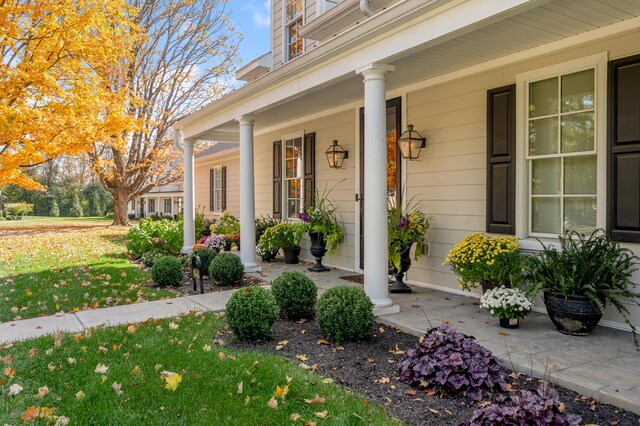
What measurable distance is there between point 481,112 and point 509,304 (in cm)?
237

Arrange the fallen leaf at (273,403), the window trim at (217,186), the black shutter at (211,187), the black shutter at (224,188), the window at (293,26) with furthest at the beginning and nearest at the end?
→ the black shutter at (211,187) → the window trim at (217,186) → the black shutter at (224,188) → the window at (293,26) → the fallen leaf at (273,403)

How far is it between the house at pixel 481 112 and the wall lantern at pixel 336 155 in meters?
0.18

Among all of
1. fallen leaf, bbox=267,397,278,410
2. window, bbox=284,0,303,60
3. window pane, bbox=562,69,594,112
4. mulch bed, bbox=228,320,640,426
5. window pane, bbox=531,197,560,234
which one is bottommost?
mulch bed, bbox=228,320,640,426

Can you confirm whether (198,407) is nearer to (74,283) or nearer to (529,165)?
(529,165)

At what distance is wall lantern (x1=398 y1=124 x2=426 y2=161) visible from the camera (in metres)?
5.89

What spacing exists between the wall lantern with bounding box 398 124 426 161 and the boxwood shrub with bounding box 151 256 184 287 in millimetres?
3483

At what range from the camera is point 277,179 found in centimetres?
949

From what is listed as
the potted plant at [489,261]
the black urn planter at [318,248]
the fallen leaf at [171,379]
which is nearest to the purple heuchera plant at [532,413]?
the fallen leaf at [171,379]

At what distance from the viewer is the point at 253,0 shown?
1661 cm

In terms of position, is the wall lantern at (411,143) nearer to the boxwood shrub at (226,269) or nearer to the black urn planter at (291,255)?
the boxwood shrub at (226,269)

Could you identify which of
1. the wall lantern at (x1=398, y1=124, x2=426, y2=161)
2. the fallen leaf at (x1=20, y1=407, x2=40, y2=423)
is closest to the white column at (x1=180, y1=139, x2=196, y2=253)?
the wall lantern at (x1=398, y1=124, x2=426, y2=161)

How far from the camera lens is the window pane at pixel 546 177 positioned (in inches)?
182

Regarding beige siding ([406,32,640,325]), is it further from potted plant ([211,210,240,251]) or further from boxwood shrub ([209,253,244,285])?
potted plant ([211,210,240,251])

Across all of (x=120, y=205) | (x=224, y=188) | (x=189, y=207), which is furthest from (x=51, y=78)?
(x=120, y=205)
